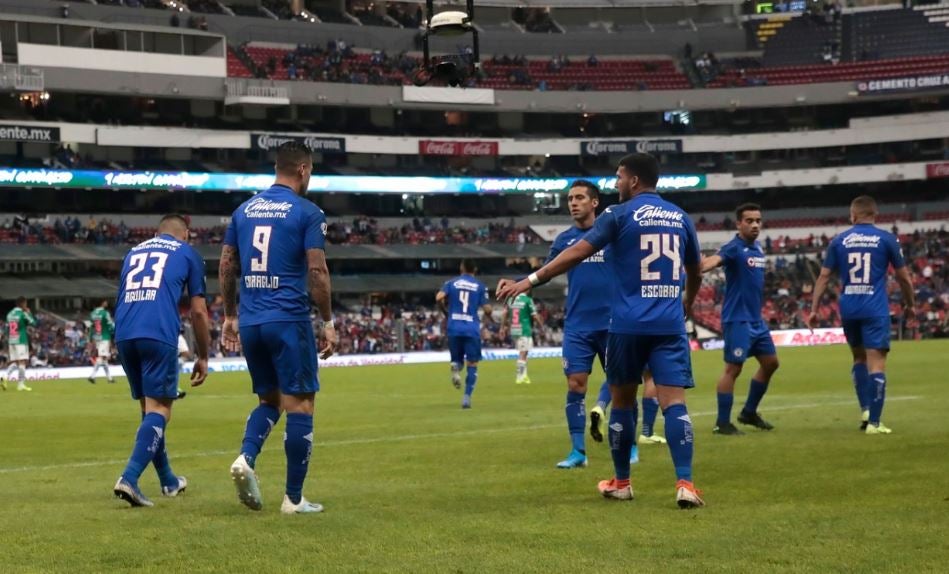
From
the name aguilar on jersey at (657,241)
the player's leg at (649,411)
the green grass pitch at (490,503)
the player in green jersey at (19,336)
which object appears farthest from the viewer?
the player in green jersey at (19,336)

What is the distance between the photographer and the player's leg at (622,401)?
9469 mm

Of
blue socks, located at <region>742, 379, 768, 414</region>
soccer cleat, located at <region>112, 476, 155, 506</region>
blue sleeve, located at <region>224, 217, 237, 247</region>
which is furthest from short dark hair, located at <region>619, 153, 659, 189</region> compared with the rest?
blue socks, located at <region>742, 379, 768, 414</region>


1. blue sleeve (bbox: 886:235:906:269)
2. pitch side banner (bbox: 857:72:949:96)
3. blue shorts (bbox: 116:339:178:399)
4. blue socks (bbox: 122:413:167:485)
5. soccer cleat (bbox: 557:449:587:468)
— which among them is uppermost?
pitch side banner (bbox: 857:72:949:96)

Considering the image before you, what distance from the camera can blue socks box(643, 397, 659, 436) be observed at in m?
13.9

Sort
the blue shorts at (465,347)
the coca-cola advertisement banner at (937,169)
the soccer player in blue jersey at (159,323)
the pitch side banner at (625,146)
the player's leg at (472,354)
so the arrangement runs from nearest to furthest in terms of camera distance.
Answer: the soccer player in blue jersey at (159,323), the player's leg at (472,354), the blue shorts at (465,347), the coca-cola advertisement banner at (937,169), the pitch side banner at (625,146)

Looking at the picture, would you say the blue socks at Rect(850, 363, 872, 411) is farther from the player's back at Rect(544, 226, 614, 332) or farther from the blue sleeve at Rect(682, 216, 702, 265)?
the blue sleeve at Rect(682, 216, 702, 265)

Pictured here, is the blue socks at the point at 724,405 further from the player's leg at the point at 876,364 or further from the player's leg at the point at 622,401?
the player's leg at the point at 622,401

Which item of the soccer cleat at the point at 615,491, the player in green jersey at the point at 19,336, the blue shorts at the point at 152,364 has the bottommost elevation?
the player in green jersey at the point at 19,336

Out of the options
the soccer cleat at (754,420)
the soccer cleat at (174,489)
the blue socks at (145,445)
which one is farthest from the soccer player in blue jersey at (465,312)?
the blue socks at (145,445)

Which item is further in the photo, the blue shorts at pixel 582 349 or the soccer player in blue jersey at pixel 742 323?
the soccer player in blue jersey at pixel 742 323

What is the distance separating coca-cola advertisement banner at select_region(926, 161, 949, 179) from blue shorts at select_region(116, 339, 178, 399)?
2705 inches

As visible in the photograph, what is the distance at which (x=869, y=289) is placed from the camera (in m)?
14.6

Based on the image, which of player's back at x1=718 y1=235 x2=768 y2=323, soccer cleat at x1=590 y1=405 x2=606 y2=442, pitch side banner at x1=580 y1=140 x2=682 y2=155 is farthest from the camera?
pitch side banner at x1=580 y1=140 x2=682 y2=155

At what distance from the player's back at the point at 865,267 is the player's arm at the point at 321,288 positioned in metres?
7.46
